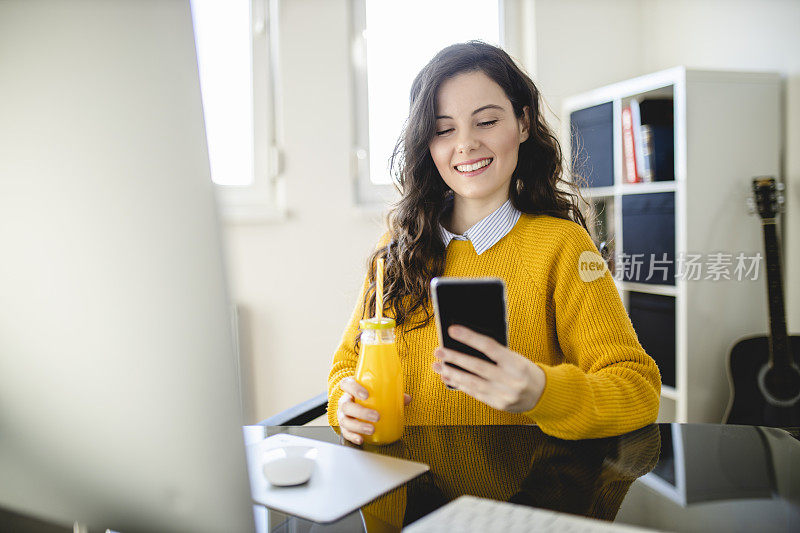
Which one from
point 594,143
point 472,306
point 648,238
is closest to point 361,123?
point 594,143

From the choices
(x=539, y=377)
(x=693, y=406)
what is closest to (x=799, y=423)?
(x=693, y=406)

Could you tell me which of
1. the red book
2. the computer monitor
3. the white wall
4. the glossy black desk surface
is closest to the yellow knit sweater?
the glossy black desk surface

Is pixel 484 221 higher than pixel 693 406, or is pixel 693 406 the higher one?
pixel 484 221

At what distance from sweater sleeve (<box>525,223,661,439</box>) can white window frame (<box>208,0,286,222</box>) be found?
148cm

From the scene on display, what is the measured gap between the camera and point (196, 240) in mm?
351

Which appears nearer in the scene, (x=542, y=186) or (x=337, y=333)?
(x=542, y=186)

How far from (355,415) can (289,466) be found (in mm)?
174

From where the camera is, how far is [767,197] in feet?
Result: 6.88

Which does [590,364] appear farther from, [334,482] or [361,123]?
[361,123]

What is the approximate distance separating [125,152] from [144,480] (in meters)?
0.20

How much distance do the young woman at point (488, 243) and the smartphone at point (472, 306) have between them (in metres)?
0.27

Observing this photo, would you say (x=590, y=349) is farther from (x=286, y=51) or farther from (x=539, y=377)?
(x=286, y=51)

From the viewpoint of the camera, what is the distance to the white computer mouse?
2.22ft

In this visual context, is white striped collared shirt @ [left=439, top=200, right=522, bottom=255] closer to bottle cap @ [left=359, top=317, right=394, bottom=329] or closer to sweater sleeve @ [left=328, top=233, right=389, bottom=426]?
sweater sleeve @ [left=328, top=233, right=389, bottom=426]
